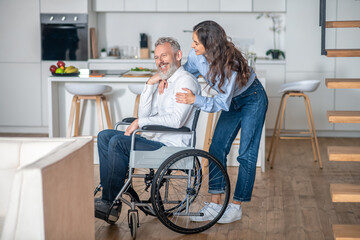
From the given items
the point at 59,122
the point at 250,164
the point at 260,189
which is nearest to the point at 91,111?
the point at 59,122

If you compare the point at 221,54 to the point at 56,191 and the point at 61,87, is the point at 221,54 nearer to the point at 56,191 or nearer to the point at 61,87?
the point at 56,191

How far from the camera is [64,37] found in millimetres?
7055

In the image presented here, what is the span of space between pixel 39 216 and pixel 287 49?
209 inches

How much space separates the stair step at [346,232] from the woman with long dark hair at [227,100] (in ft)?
2.51

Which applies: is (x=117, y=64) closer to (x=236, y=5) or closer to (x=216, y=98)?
(x=236, y=5)

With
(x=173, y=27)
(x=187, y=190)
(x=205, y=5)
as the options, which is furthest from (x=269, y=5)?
(x=187, y=190)

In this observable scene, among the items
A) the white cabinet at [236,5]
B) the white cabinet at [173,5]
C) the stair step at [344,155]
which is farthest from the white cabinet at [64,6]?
the stair step at [344,155]

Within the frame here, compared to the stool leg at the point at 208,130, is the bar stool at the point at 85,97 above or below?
above

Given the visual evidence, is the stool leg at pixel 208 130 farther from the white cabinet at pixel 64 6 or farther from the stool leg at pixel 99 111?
the white cabinet at pixel 64 6

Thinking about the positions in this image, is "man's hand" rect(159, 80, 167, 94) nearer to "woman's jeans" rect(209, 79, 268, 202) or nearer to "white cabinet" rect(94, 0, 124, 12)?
"woman's jeans" rect(209, 79, 268, 202)

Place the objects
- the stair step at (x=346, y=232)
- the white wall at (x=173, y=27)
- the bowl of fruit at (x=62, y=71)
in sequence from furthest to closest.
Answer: the white wall at (x=173, y=27) < the bowl of fruit at (x=62, y=71) < the stair step at (x=346, y=232)

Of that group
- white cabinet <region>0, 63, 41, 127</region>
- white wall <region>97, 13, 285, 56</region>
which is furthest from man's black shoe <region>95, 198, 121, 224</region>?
white wall <region>97, 13, 285, 56</region>

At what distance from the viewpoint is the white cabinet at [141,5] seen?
7219mm

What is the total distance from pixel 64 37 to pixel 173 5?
4.58 feet
